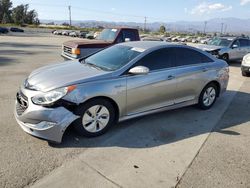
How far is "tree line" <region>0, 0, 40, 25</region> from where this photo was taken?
87750 millimetres

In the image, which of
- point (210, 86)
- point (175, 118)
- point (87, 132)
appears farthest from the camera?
point (210, 86)

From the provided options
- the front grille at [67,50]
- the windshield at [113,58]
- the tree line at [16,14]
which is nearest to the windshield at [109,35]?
the front grille at [67,50]

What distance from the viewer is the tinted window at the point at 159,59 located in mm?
4509

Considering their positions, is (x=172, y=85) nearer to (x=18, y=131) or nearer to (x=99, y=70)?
(x=99, y=70)

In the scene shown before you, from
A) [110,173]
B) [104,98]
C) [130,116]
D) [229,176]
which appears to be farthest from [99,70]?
[229,176]

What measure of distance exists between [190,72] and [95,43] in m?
4.57

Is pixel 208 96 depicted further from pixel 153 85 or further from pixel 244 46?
pixel 244 46

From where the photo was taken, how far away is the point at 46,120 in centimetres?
354

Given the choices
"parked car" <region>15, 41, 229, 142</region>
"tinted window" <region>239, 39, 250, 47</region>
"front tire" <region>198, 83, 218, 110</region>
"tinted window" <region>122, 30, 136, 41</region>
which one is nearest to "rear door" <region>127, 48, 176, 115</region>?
"parked car" <region>15, 41, 229, 142</region>

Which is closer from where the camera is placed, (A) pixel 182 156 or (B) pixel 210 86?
(A) pixel 182 156

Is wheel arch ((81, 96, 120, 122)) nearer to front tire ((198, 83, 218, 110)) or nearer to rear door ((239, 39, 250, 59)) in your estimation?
front tire ((198, 83, 218, 110))

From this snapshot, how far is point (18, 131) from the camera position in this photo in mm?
4125

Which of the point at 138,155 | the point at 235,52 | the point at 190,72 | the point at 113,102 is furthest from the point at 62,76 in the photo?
the point at 235,52

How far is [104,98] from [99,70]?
57 centimetres
